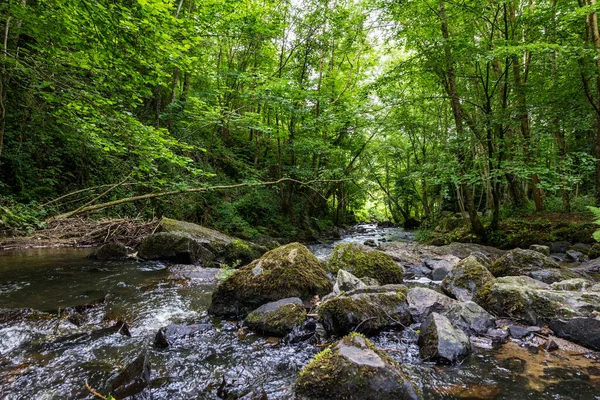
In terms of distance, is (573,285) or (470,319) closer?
(470,319)

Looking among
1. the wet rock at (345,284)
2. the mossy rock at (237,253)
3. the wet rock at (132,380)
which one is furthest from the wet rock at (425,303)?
the mossy rock at (237,253)

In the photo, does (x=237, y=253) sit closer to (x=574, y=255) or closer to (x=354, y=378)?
(x=354, y=378)

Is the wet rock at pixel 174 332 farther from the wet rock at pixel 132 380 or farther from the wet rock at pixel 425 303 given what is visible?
the wet rock at pixel 425 303

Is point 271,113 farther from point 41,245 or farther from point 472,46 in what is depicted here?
point 41,245

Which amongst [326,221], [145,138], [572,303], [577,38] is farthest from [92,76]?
[326,221]

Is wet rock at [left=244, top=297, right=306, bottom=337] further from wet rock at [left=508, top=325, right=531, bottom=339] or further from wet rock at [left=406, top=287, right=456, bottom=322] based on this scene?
wet rock at [left=508, top=325, right=531, bottom=339]

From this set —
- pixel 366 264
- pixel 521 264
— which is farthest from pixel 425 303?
pixel 521 264

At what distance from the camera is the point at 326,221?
80.0 ft

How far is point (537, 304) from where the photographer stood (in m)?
4.53

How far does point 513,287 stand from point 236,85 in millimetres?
16333

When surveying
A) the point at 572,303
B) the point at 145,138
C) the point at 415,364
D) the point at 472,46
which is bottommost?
the point at 415,364

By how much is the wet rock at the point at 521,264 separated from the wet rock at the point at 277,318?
18.8ft

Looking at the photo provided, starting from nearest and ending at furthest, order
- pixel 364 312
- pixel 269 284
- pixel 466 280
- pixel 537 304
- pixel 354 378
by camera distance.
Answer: pixel 354 378 → pixel 364 312 → pixel 537 304 → pixel 269 284 → pixel 466 280

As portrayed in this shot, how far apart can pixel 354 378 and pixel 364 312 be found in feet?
5.64
